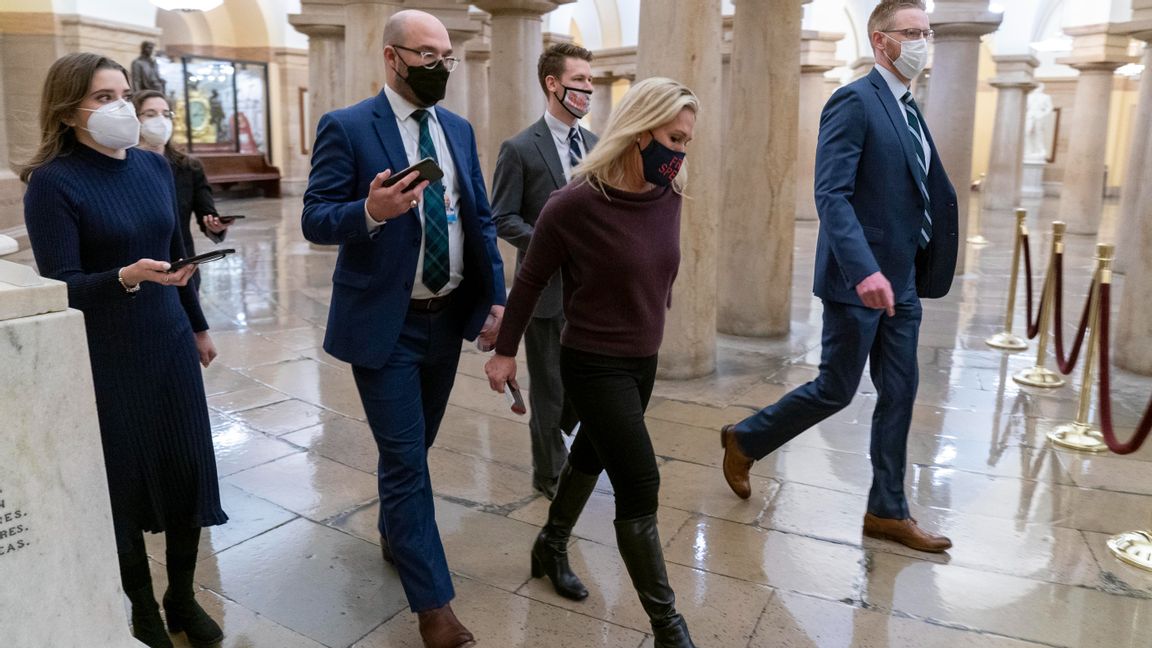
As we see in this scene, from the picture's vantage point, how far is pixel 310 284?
31.1ft

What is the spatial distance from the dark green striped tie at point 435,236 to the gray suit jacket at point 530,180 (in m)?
0.89

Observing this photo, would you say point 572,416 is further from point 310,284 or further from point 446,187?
point 310,284

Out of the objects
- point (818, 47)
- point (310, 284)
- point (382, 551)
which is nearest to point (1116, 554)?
point (382, 551)

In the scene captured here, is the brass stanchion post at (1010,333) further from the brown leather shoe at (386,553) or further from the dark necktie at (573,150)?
the brown leather shoe at (386,553)

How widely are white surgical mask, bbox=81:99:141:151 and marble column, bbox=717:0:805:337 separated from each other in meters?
5.08

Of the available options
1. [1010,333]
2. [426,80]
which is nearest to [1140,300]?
[1010,333]

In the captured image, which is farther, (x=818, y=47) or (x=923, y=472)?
(x=818, y=47)

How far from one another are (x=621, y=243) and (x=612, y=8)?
16.2 metres

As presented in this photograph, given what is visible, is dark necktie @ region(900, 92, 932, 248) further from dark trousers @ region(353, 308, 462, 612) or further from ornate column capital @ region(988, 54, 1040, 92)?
ornate column capital @ region(988, 54, 1040, 92)

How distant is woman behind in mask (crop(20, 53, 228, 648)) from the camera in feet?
8.21

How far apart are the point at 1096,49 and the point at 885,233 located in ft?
45.8

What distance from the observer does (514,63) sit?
343 inches

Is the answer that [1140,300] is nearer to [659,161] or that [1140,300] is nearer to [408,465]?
[659,161]

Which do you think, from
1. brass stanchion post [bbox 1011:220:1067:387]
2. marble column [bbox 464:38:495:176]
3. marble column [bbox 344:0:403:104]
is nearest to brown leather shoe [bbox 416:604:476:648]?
brass stanchion post [bbox 1011:220:1067:387]
